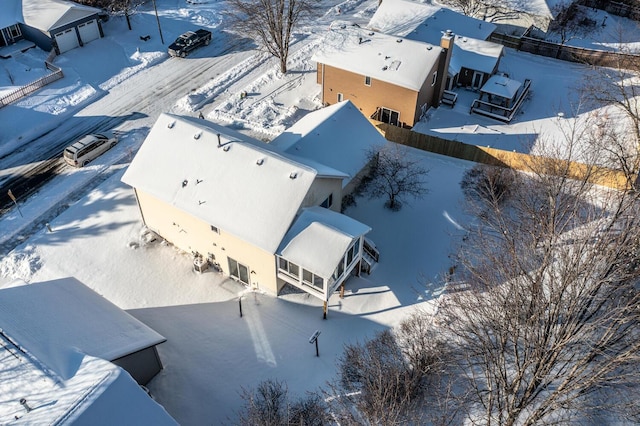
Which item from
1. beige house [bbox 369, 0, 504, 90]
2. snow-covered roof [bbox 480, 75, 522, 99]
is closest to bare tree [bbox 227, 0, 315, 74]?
Result: beige house [bbox 369, 0, 504, 90]

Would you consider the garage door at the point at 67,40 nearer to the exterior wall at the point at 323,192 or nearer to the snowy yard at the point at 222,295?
the snowy yard at the point at 222,295

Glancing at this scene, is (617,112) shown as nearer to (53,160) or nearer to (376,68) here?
(376,68)

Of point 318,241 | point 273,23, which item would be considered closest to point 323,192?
point 318,241

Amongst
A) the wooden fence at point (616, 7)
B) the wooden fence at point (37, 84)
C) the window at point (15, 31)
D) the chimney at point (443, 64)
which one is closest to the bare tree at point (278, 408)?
the chimney at point (443, 64)

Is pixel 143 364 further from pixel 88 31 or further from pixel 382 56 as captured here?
pixel 88 31

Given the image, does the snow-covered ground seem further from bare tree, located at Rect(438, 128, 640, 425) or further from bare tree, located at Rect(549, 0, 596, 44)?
bare tree, located at Rect(549, 0, 596, 44)

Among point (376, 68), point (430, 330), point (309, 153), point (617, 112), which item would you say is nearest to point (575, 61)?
point (617, 112)
